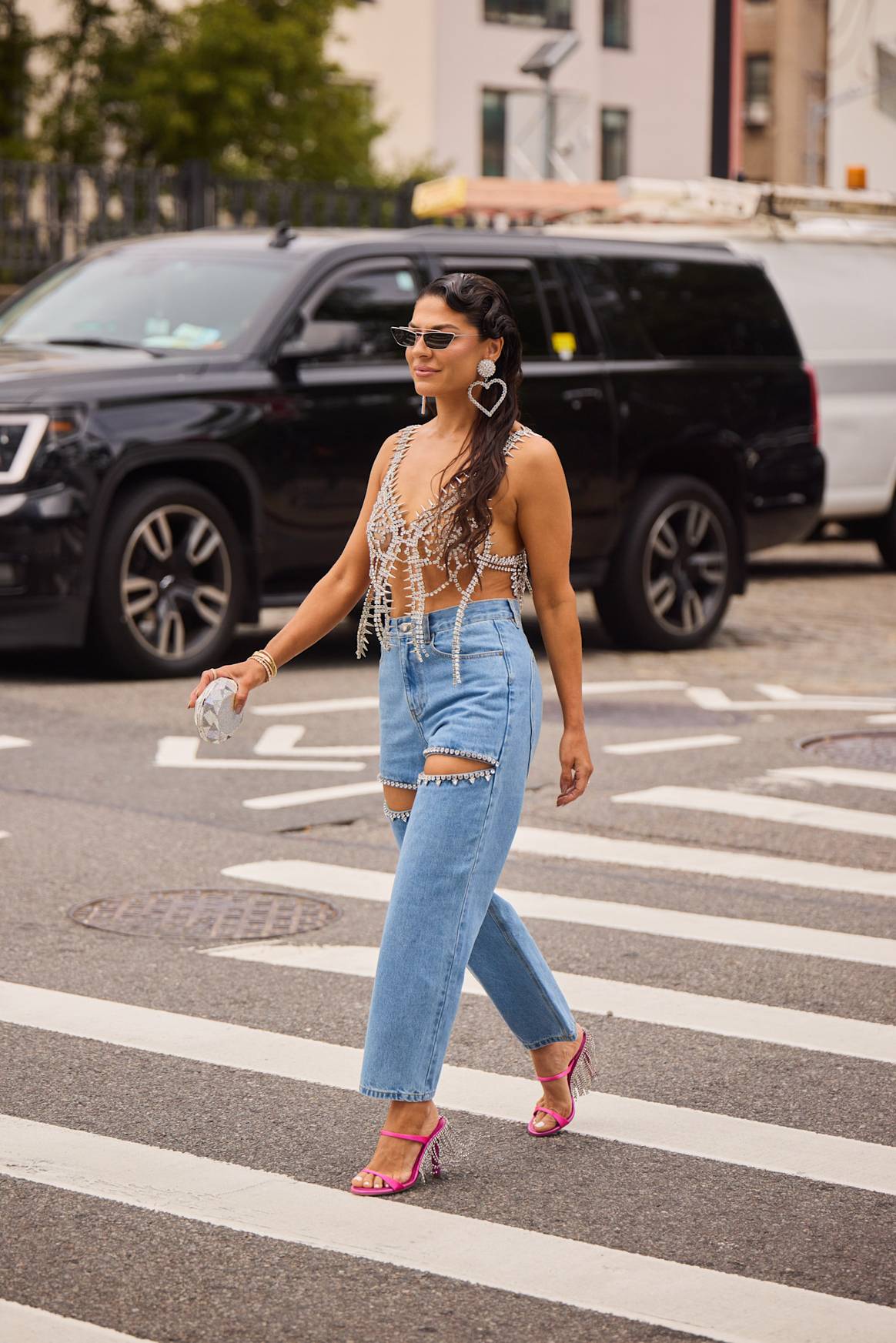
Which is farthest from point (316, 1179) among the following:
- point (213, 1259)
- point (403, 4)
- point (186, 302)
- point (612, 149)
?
point (612, 149)

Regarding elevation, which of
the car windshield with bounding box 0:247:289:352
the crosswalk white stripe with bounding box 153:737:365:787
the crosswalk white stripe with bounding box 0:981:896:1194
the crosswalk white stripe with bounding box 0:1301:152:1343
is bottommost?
the crosswalk white stripe with bounding box 153:737:365:787

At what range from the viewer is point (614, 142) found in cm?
5609

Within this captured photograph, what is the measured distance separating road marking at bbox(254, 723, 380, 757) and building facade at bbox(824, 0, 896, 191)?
115ft

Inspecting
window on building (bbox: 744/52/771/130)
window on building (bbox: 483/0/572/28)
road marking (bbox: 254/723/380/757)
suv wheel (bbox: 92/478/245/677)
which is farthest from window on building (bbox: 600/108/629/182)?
road marking (bbox: 254/723/380/757)

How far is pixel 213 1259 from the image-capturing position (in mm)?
3971

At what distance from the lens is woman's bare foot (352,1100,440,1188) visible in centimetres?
438

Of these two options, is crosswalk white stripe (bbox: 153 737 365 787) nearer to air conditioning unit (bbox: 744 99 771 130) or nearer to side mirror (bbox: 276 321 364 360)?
side mirror (bbox: 276 321 364 360)

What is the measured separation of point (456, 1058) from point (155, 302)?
7072 mm

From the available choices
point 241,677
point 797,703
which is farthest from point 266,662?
point 797,703

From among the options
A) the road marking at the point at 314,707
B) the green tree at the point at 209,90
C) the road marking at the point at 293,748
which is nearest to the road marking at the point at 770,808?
the road marking at the point at 293,748

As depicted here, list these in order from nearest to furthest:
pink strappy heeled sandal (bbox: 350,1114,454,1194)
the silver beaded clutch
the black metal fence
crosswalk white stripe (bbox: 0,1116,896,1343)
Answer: crosswalk white stripe (bbox: 0,1116,896,1343)
pink strappy heeled sandal (bbox: 350,1114,454,1194)
the silver beaded clutch
the black metal fence

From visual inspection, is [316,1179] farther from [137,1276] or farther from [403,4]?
[403,4]

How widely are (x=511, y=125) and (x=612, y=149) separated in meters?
4.97

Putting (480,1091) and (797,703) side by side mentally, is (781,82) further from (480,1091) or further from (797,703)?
(480,1091)
